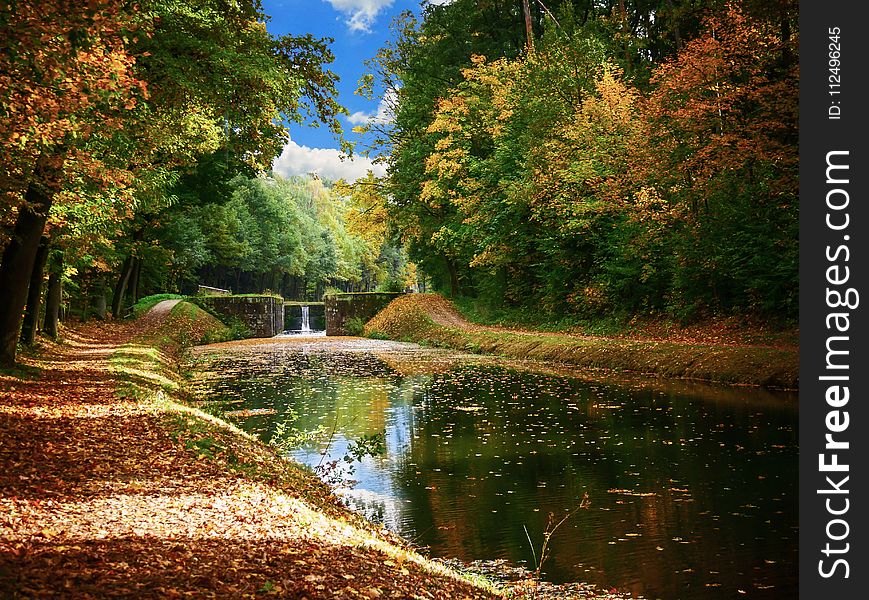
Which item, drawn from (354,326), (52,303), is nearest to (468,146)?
(354,326)

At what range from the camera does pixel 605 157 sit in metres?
26.1

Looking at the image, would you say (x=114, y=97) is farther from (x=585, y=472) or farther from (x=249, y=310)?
(x=249, y=310)

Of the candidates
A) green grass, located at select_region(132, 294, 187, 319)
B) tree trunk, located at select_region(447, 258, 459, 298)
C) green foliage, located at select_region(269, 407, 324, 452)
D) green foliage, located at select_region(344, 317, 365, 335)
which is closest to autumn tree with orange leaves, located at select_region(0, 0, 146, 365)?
green foliage, located at select_region(269, 407, 324, 452)

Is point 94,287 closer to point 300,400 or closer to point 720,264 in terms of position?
point 300,400

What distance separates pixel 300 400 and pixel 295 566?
12557 millimetres

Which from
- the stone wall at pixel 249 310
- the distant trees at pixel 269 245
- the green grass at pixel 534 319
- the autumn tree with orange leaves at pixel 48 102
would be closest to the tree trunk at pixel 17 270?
the autumn tree with orange leaves at pixel 48 102

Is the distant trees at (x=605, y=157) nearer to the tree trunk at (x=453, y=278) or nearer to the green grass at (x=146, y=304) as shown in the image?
the tree trunk at (x=453, y=278)

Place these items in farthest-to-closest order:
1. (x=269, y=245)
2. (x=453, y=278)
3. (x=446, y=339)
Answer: (x=269, y=245)
(x=453, y=278)
(x=446, y=339)

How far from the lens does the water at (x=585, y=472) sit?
6977 millimetres

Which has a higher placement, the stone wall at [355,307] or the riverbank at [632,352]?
the stone wall at [355,307]

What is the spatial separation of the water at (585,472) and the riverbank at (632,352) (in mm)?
1086

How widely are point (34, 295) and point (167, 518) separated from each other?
15.4 m

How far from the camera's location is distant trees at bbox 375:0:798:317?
19.6m

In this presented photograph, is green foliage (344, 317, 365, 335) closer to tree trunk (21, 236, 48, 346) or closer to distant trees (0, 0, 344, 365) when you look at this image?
tree trunk (21, 236, 48, 346)
